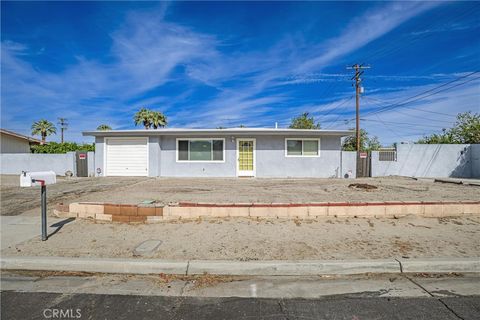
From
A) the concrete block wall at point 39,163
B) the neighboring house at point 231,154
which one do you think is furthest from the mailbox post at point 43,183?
the concrete block wall at point 39,163

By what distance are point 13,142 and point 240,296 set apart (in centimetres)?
3246

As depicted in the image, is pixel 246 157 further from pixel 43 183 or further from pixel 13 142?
pixel 13 142

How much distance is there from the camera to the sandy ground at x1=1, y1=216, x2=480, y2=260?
12.9 feet

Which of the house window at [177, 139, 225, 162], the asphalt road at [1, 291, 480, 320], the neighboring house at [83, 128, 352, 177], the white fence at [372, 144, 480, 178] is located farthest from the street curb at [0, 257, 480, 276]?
the white fence at [372, 144, 480, 178]

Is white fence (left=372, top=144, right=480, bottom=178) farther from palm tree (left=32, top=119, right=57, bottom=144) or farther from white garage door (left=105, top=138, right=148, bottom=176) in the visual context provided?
palm tree (left=32, top=119, right=57, bottom=144)

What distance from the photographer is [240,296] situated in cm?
297

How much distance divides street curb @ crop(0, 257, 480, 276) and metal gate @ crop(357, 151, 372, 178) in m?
12.3

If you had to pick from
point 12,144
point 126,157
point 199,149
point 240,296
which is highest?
point 12,144

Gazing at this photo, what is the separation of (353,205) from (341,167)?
969 centimetres

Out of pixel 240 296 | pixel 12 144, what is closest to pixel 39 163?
pixel 12 144

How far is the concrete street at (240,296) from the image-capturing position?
2625 millimetres

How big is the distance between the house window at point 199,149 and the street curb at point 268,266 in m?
10.9

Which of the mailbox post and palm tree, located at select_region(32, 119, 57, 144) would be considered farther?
palm tree, located at select_region(32, 119, 57, 144)

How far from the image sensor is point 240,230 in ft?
16.3
